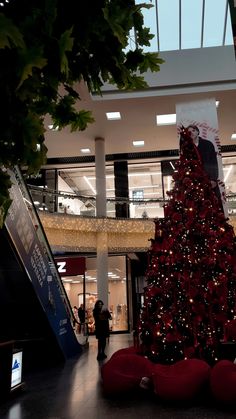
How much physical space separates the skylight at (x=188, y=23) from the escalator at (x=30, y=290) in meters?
9.12

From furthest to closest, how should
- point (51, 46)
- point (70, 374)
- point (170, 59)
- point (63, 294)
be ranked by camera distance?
point (170, 59)
point (63, 294)
point (70, 374)
point (51, 46)

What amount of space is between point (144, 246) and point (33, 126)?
13333 mm

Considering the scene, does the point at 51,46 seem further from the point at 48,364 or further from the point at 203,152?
the point at 203,152

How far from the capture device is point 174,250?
18.7ft

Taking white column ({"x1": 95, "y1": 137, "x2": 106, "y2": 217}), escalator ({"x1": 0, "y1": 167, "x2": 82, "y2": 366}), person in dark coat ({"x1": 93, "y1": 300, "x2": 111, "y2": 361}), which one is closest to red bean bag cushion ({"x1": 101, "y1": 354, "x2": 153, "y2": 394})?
escalator ({"x1": 0, "y1": 167, "x2": 82, "y2": 366})

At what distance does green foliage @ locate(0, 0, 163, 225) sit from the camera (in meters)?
1.33

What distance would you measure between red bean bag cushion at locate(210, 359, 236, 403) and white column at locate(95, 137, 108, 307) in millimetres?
9486

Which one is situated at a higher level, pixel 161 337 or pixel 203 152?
pixel 203 152

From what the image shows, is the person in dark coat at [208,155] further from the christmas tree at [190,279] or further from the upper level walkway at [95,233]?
the upper level walkway at [95,233]

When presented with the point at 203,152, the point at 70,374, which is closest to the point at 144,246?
the point at 203,152

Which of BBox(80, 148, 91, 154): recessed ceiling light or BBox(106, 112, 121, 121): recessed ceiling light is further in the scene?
BBox(80, 148, 91, 154): recessed ceiling light

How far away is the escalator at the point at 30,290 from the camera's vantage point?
6417 millimetres

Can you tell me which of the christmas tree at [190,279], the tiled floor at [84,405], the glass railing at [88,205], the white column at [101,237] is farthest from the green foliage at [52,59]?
the white column at [101,237]

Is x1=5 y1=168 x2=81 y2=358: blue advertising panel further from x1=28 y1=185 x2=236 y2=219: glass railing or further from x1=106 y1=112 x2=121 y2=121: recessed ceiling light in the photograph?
x1=106 y1=112 x2=121 y2=121: recessed ceiling light
